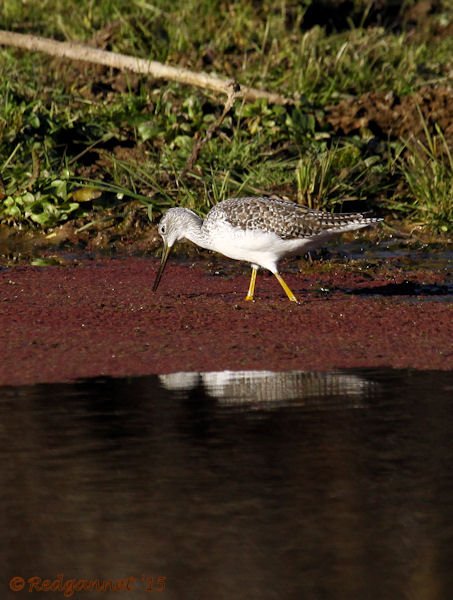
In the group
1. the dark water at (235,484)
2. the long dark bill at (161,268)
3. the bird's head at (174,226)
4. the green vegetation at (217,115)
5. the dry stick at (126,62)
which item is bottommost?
the green vegetation at (217,115)

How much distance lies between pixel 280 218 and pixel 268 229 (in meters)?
0.15

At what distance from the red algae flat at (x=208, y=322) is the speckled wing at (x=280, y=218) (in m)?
0.56

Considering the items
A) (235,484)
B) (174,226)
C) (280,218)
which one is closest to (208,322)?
(280,218)

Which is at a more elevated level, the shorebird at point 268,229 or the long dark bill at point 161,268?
the shorebird at point 268,229

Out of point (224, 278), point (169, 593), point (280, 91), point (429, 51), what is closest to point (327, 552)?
point (169, 593)

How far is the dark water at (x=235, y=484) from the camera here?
510cm

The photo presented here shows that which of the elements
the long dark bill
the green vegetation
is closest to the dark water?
the long dark bill

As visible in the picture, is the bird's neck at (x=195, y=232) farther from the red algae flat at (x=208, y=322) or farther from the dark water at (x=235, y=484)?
the dark water at (x=235, y=484)

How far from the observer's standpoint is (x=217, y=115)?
15188mm

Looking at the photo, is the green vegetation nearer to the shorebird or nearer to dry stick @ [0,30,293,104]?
dry stick @ [0,30,293,104]

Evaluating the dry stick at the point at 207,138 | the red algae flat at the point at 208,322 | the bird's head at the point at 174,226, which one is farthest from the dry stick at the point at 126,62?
the bird's head at the point at 174,226

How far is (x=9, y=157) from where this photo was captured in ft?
45.9

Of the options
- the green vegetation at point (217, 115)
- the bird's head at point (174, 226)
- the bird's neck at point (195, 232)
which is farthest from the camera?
the green vegetation at point (217, 115)

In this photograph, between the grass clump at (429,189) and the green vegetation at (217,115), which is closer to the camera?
the grass clump at (429,189)
